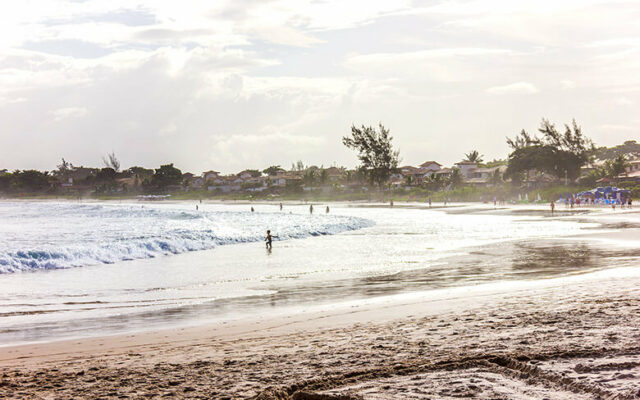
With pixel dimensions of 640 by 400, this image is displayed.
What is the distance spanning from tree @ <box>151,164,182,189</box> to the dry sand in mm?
177853

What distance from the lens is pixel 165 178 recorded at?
181500mm

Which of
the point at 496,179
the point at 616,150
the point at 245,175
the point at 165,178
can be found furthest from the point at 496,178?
the point at 165,178

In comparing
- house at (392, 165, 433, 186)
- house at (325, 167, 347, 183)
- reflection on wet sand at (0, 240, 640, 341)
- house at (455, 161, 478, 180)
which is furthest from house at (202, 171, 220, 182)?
reflection on wet sand at (0, 240, 640, 341)

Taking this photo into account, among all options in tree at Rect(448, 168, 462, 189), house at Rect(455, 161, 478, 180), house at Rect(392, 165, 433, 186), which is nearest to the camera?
tree at Rect(448, 168, 462, 189)

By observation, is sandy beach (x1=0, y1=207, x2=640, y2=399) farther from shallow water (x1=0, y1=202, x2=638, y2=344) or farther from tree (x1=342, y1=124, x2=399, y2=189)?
tree (x1=342, y1=124, x2=399, y2=189)

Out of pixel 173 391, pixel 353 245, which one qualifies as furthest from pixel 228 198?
pixel 173 391

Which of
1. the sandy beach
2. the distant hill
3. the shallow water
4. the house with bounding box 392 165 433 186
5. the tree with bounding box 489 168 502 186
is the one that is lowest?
the shallow water

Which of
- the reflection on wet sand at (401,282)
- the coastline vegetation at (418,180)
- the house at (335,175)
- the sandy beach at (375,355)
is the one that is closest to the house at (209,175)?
the coastline vegetation at (418,180)

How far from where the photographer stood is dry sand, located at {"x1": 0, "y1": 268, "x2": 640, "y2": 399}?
19.4 ft

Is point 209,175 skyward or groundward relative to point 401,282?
skyward

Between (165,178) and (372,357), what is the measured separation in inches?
7171

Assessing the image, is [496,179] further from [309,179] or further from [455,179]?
[309,179]

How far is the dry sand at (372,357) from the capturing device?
591cm

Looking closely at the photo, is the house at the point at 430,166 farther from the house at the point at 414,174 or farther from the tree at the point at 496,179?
the tree at the point at 496,179
